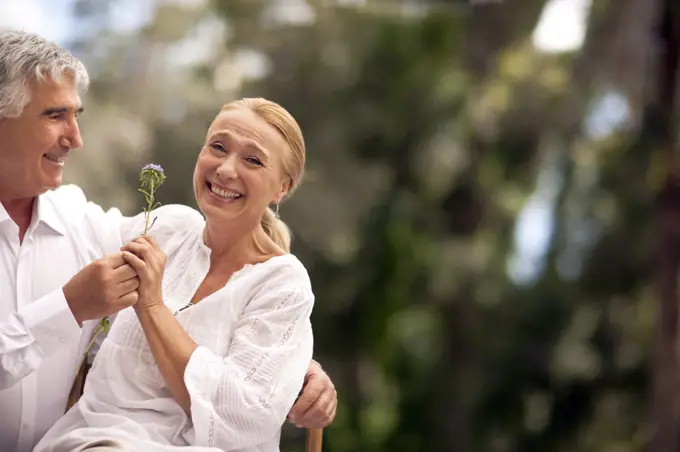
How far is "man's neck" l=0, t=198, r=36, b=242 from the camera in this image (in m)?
2.21

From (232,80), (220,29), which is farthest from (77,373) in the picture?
(220,29)

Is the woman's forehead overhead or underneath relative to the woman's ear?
overhead

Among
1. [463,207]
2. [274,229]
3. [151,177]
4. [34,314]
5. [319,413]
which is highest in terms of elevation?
[151,177]

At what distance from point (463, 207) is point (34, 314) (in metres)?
8.92

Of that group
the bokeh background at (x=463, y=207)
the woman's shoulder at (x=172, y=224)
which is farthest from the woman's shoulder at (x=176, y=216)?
the bokeh background at (x=463, y=207)

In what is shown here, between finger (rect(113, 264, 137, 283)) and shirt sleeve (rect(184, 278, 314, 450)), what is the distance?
0.60 feet

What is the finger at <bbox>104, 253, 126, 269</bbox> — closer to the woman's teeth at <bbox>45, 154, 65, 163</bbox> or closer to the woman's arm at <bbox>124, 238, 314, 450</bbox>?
the woman's arm at <bbox>124, 238, 314, 450</bbox>

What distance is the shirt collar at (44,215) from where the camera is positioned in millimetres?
2172

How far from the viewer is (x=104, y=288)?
6.21ft

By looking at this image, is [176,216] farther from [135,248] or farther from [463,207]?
[463,207]

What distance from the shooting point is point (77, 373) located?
88.0 inches

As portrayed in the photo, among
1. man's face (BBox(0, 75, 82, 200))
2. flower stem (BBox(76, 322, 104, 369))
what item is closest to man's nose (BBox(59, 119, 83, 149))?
man's face (BBox(0, 75, 82, 200))

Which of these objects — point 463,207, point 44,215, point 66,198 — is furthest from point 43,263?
point 463,207

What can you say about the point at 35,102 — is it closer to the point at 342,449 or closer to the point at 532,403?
the point at 342,449
